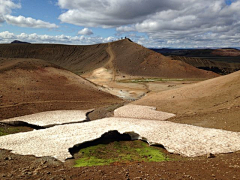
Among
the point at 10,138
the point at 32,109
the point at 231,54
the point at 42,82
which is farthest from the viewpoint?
the point at 231,54

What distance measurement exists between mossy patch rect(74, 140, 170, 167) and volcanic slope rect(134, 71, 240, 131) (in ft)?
18.9

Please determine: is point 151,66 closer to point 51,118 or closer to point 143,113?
point 143,113

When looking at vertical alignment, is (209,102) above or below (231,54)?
below

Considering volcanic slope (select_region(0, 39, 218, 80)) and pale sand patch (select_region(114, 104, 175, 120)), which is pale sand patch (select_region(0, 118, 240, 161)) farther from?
volcanic slope (select_region(0, 39, 218, 80))

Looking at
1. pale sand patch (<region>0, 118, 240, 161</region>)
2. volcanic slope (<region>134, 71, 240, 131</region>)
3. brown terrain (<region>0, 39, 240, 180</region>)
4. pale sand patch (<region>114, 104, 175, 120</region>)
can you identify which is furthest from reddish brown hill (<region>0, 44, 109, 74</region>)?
pale sand patch (<region>0, 118, 240, 161</region>)

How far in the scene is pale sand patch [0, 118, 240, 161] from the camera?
40.2 feet

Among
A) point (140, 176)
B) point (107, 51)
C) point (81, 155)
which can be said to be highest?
point (107, 51)

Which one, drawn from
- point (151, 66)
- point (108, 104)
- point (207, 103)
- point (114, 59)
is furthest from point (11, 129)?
point (114, 59)

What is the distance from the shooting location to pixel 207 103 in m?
21.6

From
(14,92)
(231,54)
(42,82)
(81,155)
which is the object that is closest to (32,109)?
(14,92)

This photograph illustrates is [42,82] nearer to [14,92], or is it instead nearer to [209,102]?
[14,92]

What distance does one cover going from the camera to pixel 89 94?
30.2m

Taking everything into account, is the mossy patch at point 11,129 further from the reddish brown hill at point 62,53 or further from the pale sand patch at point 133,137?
the reddish brown hill at point 62,53

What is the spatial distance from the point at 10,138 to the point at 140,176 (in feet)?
31.4
